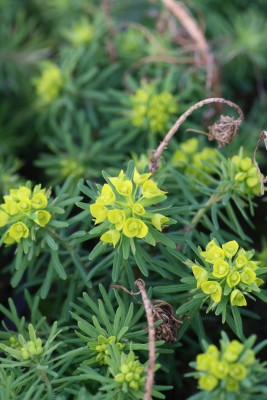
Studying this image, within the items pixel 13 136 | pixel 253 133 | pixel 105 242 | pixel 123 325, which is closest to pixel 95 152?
pixel 13 136

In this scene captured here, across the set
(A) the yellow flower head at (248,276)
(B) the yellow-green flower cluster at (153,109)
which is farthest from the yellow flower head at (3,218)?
(B) the yellow-green flower cluster at (153,109)

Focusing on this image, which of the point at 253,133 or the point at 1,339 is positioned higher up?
the point at 253,133

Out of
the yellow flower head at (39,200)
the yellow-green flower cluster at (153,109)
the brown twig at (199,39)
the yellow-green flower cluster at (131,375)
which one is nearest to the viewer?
the yellow-green flower cluster at (131,375)

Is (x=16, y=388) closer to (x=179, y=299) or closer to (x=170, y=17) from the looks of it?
(x=179, y=299)

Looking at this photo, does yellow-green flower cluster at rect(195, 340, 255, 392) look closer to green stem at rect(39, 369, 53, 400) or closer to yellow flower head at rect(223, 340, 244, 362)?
yellow flower head at rect(223, 340, 244, 362)

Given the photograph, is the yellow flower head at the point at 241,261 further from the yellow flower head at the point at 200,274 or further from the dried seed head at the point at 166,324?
the dried seed head at the point at 166,324

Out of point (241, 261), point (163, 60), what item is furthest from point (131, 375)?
point (163, 60)

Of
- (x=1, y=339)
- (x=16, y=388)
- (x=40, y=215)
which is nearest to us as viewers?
(x=16, y=388)
